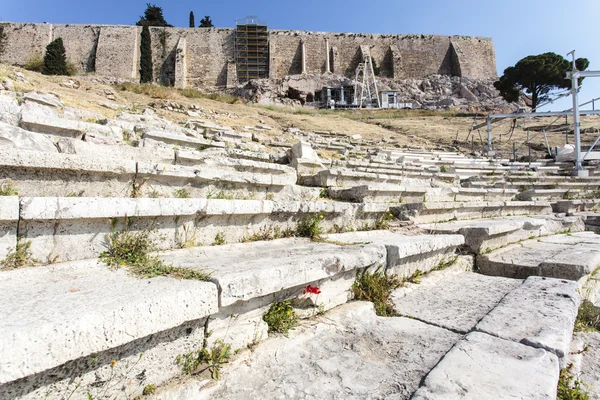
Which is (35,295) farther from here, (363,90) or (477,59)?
(477,59)

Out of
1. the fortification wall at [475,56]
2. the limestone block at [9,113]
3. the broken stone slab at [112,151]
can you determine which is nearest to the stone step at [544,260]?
the broken stone slab at [112,151]

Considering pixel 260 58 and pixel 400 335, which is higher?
pixel 260 58

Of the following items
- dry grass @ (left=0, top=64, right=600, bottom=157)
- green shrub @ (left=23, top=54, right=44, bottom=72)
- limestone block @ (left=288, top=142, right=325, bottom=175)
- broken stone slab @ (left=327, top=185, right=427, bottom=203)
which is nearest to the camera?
broken stone slab @ (left=327, top=185, right=427, bottom=203)

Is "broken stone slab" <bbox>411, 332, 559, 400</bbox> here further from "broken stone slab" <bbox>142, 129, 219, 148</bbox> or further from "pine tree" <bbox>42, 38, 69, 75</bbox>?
A: "pine tree" <bbox>42, 38, 69, 75</bbox>

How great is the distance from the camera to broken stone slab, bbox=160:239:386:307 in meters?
1.60

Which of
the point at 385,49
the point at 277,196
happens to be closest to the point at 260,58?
the point at 385,49

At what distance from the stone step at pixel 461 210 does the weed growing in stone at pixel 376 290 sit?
2076mm

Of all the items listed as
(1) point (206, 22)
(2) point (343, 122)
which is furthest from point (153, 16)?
(2) point (343, 122)

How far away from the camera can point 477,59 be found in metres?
45.8

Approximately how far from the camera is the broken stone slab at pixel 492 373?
1299mm

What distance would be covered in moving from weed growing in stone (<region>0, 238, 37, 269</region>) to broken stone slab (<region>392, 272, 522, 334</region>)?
2137 millimetres

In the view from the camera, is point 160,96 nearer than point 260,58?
Yes

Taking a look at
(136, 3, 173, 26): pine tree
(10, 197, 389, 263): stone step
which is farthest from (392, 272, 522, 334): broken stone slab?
(136, 3, 173, 26): pine tree

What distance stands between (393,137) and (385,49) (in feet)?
100
